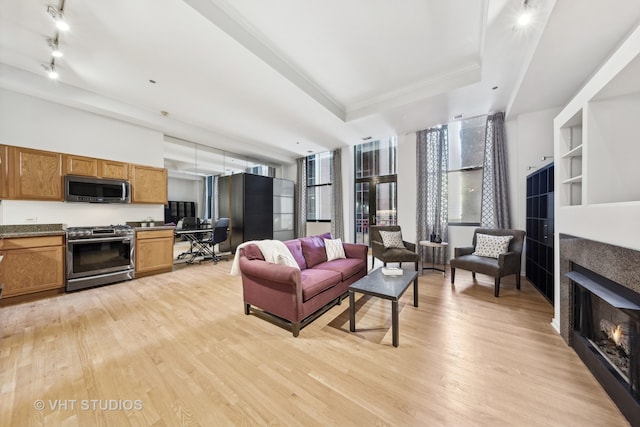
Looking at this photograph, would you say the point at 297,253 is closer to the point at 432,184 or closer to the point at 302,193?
the point at 432,184

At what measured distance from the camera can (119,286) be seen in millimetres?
3600

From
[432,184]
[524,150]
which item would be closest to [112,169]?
[432,184]

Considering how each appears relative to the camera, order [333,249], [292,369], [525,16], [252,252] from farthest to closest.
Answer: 1. [333,249]
2. [252,252]
3. [525,16]
4. [292,369]

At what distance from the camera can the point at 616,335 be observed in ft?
5.03

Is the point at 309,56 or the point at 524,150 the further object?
the point at 524,150

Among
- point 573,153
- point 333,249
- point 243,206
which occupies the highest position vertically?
point 573,153

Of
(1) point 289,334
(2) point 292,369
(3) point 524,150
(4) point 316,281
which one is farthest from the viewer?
(3) point 524,150

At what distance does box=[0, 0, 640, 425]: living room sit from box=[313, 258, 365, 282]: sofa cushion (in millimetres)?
410

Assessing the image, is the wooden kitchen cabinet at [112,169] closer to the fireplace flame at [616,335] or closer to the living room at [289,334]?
the living room at [289,334]

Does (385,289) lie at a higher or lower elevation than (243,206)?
lower

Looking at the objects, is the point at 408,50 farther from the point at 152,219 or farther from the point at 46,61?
the point at 152,219

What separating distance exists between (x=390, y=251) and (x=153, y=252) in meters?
4.36

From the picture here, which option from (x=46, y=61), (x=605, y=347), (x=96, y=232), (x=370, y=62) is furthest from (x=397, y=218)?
(x=46, y=61)

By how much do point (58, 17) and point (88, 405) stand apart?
3.23 meters
